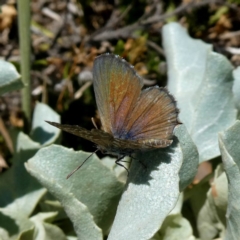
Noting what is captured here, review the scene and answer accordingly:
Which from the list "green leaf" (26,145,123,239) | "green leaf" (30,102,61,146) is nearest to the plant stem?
"green leaf" (30,102,61,146)

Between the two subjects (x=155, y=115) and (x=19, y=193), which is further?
(x=19, y=193)

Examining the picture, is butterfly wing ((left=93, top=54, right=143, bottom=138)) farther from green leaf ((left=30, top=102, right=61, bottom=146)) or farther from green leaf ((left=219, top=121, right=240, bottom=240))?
green leaf ((left=30, top=102, right=61, bottom=146))

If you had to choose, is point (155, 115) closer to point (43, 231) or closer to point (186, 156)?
point (186, 156)

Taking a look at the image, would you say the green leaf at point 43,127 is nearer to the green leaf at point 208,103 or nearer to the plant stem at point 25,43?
the plant stem at point 25,43

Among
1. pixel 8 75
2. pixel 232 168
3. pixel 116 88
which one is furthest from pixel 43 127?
pixel 232 168

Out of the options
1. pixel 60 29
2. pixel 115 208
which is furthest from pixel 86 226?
pixel 60 29

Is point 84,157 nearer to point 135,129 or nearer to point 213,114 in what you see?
point 135,129
